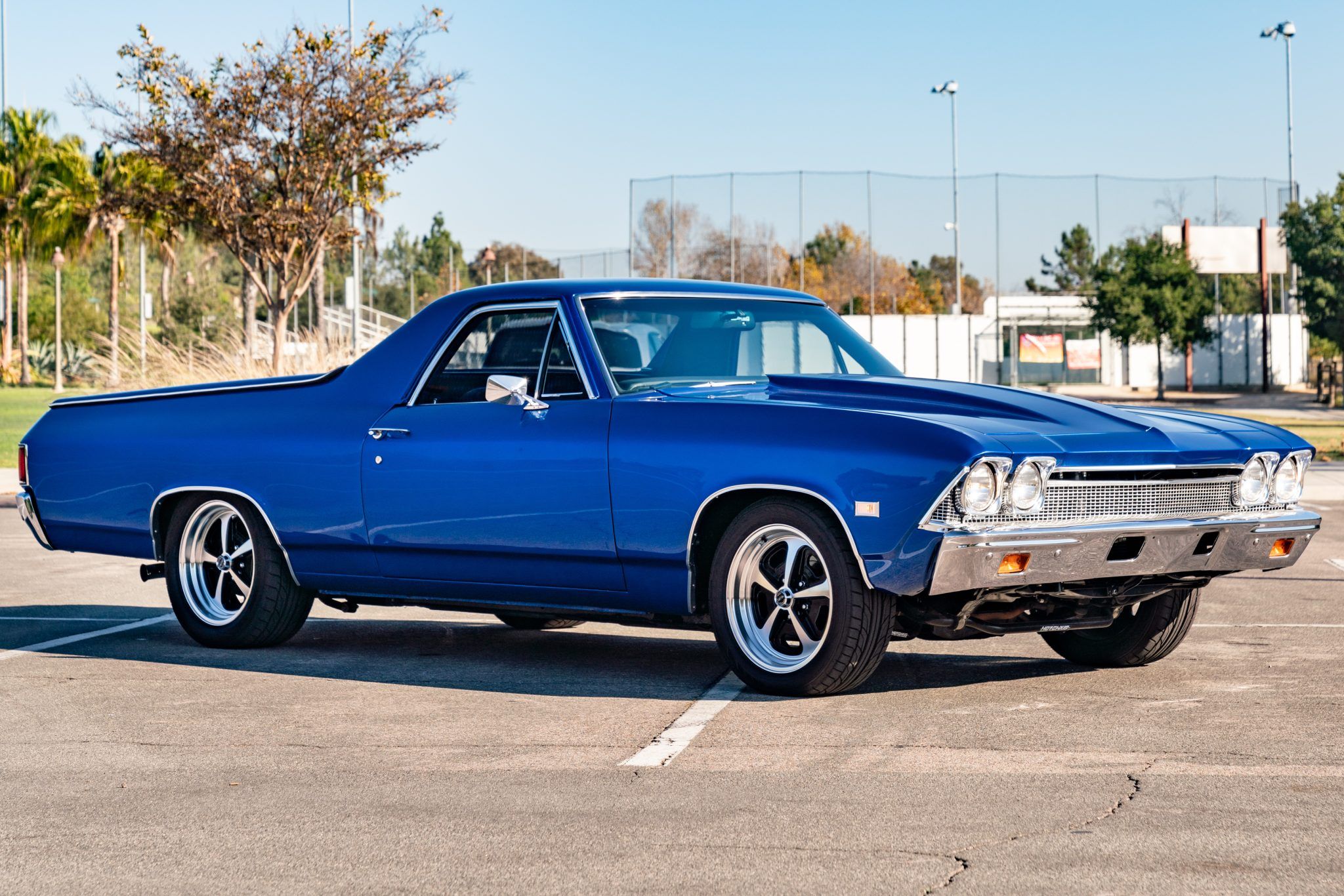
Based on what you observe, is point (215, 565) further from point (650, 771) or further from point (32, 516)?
point (650, 771)

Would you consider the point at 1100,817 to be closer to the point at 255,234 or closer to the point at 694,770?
the point at 694,770

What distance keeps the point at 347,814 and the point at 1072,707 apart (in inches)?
113

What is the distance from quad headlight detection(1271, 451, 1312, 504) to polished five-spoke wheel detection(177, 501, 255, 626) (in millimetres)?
4614

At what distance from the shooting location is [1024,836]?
4.50 meters

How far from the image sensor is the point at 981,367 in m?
54.8

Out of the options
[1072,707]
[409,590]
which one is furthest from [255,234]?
[1072,707]

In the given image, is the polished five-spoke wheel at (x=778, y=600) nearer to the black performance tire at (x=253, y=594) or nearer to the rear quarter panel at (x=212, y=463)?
the rear quarter panel at (x=212, y=463)

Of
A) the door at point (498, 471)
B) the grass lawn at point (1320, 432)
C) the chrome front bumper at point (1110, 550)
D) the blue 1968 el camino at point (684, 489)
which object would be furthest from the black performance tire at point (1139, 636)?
the grass lawn at point (1320, 432)

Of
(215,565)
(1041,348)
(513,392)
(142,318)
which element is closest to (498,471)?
(513,392)

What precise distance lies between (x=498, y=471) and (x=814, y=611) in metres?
1.48

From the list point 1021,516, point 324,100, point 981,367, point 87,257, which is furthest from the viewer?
point 87,257

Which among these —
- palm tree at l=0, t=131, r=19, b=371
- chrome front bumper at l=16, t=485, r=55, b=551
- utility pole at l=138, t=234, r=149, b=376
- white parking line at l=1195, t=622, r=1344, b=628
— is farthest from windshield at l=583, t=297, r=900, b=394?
palm tree at l=0, t=131, r=19, b=371

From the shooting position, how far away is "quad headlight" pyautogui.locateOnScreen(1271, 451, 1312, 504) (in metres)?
6.79

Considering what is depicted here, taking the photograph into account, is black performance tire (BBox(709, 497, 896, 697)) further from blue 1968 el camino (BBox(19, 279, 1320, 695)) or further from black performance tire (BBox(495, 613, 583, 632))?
black performance tire (BBox(495, 613, 583, 632))
